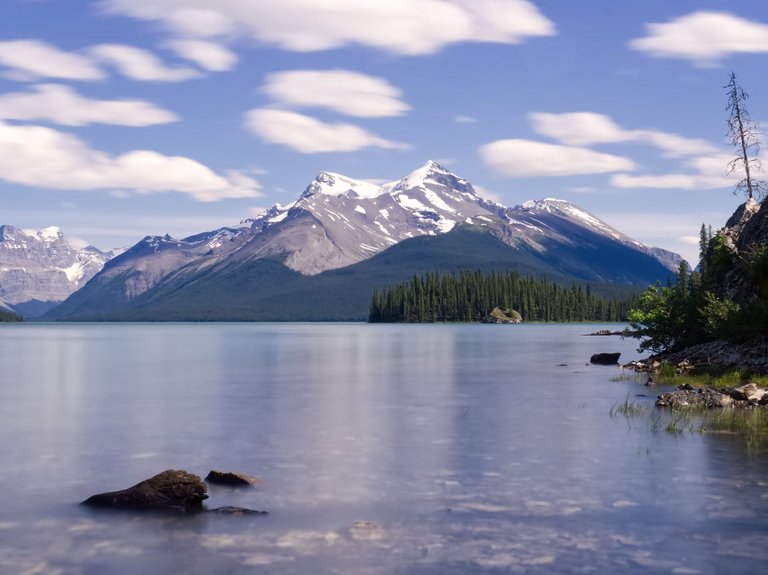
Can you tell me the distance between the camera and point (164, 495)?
→ 23625 mm

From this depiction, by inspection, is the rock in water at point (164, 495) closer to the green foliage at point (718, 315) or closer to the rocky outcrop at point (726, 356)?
the rocky outcrop at point (726, 356)

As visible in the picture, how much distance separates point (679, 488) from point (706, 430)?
11935 mm

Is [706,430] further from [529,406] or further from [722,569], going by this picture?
[722,569]

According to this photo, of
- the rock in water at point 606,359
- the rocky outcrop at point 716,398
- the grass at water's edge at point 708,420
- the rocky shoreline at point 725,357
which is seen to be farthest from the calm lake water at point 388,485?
the rock in water at point 606,359

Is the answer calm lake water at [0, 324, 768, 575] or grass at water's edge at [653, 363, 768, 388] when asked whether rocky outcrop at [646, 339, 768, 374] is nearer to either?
grass at water's edge at [653, 363, 768, 388]

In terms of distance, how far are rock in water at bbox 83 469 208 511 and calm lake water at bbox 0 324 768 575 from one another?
0.69 m

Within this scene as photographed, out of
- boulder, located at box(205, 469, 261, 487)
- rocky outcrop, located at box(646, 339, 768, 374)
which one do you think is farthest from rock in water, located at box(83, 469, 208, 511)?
rocky outcrop, located at box(646, 339, 768, 374)

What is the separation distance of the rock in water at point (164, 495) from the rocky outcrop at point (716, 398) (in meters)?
29.1

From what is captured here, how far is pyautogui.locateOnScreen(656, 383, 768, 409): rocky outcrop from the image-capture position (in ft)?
142

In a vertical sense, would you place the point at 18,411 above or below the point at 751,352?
below

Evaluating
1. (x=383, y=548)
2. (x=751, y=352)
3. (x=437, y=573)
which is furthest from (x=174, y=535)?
(x=751, y=352)

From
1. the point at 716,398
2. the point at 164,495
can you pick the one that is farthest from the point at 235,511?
the point at 716,398

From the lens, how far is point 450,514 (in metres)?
22.8

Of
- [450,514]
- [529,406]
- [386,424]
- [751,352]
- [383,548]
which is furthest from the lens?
[751,352]
